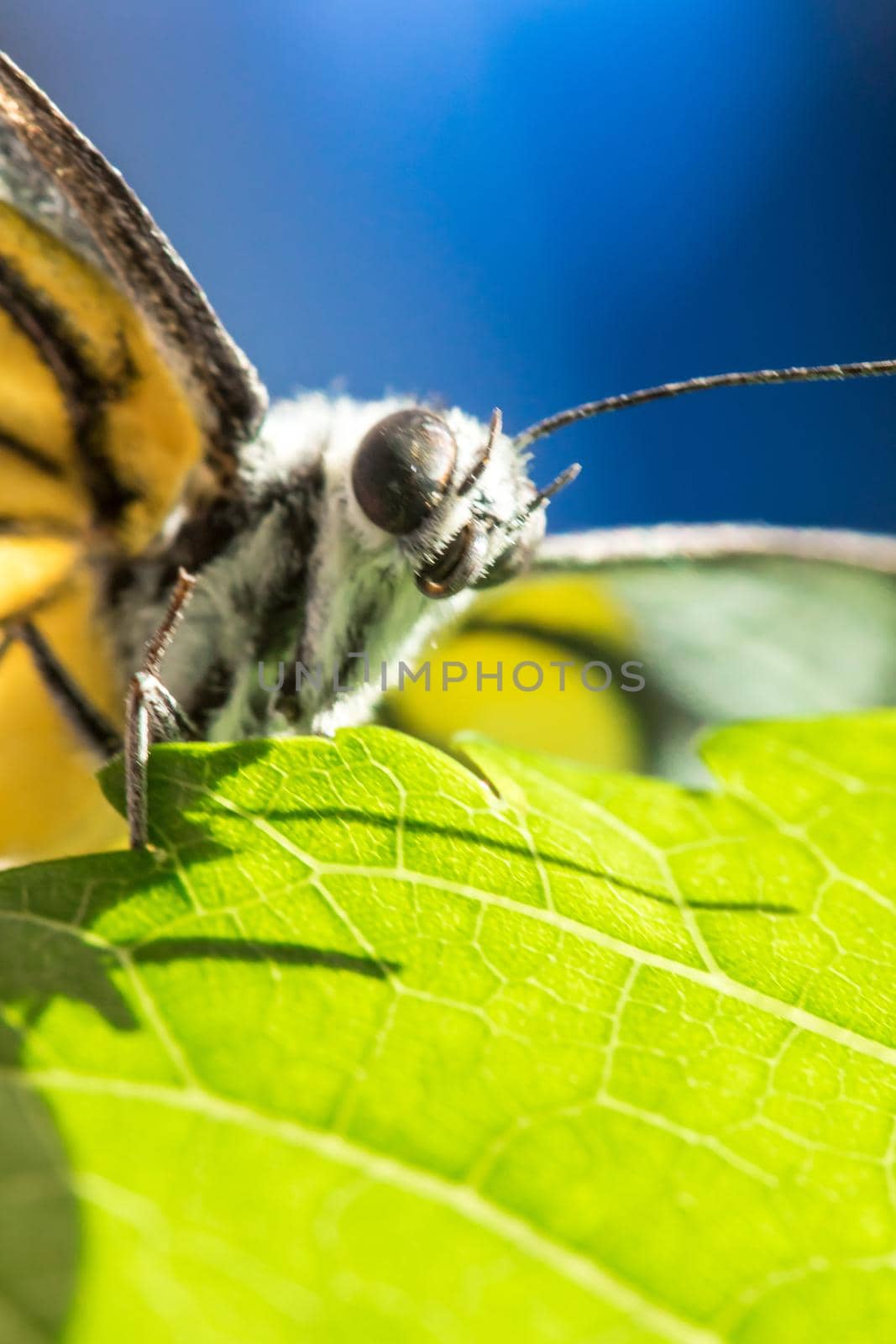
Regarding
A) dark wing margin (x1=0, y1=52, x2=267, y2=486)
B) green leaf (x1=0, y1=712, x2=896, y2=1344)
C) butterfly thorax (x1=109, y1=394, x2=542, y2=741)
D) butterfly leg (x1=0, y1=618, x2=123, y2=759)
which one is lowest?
green leaf (x1=0, y1=712, x2=896, y2=1344)

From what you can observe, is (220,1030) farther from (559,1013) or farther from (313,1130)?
(559,1013)

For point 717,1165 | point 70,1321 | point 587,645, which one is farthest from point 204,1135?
point 587,645

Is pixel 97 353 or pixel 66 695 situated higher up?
pixel 97 353

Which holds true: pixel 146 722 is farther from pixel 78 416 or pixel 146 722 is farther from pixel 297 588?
pixel 78 416

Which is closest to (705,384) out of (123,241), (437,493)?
(437,493)

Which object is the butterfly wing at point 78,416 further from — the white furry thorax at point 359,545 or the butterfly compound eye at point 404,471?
the butterfly compound eye at point 404,471

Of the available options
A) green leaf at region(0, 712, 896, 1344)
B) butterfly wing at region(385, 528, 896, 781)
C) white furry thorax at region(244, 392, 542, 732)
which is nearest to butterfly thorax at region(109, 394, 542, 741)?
white furry thorax at region(244, 392, 542, 732)

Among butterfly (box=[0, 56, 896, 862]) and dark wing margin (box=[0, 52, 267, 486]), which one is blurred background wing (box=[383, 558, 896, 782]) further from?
dark wing margin (box=[0, 52, 267, 486])

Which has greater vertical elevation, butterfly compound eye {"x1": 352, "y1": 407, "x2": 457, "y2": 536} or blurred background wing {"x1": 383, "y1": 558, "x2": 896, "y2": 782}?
blurred background wing {"x1": 383, "y1": 558, "x2": 896, "y2": 782}
